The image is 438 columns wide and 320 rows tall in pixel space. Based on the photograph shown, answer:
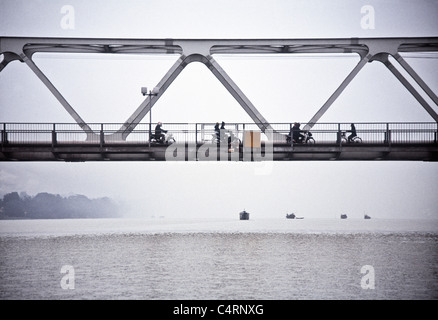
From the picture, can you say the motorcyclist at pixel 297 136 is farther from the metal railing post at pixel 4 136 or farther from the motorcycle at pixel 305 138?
the metal railing post at pixel 4 136

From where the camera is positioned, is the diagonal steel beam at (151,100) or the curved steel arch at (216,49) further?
the curved steel arch at (216,49)

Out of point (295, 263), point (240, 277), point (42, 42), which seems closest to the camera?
point (240, 277)

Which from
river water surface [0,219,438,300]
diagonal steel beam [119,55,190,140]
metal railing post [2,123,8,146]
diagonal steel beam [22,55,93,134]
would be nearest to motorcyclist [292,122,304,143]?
river water surface [0,219,438,300]

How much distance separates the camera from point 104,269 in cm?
2127

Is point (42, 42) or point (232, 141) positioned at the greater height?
point (42, 42)

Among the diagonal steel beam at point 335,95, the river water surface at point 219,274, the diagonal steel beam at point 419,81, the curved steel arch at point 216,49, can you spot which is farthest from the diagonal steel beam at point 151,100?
the diagonal steel beam at point 419,81

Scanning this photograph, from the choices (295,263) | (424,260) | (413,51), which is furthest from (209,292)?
(413,51)

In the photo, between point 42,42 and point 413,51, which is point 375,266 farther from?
point 42,42

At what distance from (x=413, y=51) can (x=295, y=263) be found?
66.3 feet

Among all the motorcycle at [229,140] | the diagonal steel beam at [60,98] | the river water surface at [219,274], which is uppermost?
the diagonal steel beam at [60,98]

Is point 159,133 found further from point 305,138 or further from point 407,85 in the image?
point 407,85

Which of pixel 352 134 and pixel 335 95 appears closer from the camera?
pixel 352 134

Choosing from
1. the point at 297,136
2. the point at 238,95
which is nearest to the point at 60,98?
the point at 238,95

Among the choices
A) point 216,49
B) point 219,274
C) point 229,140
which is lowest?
point 219,274
